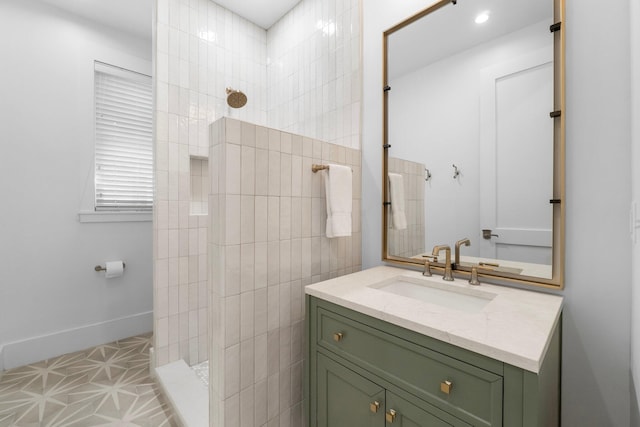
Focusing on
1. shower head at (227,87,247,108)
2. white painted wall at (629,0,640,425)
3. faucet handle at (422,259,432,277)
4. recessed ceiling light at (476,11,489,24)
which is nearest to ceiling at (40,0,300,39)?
shower head at (227,87,247,108)

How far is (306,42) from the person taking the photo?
207 centimetres

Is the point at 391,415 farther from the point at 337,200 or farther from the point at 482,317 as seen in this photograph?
the point at 337,200

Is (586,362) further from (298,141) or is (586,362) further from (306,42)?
(306,42)

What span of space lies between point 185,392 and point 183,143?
1.61 m

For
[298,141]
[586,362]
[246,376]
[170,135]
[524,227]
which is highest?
[170,135]

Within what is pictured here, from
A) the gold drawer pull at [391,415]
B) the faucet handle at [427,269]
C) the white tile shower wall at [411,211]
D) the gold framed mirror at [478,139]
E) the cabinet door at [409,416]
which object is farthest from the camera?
the white tile shower wall at [411,211]

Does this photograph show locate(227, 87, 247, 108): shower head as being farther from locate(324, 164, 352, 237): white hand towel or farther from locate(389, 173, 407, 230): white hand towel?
locate(389, 173, 407, 230): white hand towel

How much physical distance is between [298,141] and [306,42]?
117cm

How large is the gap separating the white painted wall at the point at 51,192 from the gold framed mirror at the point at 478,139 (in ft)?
7.75

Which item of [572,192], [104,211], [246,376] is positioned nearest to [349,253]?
[246,376]

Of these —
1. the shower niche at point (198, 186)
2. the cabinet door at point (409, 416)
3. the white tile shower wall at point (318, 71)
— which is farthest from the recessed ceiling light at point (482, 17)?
the shower niche at point (198, 186)

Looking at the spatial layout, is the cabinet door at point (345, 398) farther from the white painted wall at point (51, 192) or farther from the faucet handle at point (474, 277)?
the white painted wall at point (51, 192)

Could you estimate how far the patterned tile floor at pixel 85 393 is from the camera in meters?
1.53

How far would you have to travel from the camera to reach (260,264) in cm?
122
